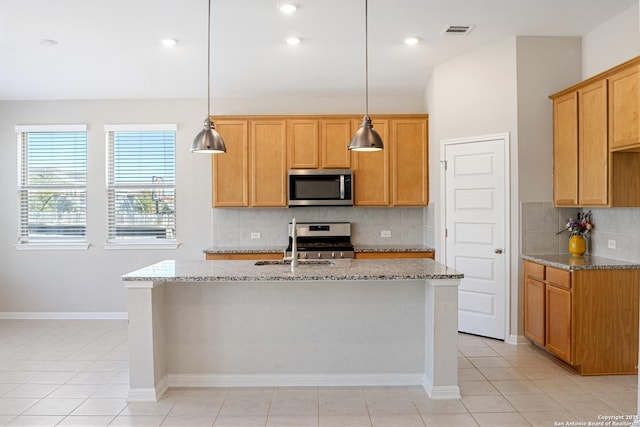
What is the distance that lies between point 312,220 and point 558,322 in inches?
115

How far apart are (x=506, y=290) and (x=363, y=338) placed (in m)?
1.79

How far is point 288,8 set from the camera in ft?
11.2

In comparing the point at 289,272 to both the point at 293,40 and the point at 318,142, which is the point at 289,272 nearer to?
the point at 293,40

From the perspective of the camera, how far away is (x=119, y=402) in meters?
3.03

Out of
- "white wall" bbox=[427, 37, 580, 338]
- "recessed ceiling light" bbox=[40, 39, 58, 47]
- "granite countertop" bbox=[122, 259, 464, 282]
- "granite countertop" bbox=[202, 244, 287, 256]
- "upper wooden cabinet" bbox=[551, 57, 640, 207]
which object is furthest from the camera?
"granite countertop" bbox=[202, 244, 287, 256]

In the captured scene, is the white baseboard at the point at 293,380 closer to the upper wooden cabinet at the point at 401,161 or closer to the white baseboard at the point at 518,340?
the white baseboard at the point at 518,340

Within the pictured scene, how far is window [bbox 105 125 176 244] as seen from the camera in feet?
18.4

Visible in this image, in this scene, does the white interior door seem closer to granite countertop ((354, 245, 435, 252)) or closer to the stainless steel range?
granite countertop ((354, 245, 435, 252))

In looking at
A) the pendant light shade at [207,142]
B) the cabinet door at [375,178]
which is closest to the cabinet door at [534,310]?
the cabinet door at [375,178]

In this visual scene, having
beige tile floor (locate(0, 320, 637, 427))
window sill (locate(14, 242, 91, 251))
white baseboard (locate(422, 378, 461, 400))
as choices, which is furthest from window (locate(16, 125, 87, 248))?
white baseboard (locate(422, 378, 461, 400))

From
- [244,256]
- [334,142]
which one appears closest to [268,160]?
[334,142]

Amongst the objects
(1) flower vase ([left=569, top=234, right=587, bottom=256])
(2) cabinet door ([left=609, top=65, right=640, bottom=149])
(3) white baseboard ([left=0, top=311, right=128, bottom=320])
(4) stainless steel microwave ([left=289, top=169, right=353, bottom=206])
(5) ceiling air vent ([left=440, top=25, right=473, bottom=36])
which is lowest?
(3) white baseboard ([left=0, top=311, right=128, bottom=320])

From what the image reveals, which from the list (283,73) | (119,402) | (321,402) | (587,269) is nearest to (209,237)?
(283,73)

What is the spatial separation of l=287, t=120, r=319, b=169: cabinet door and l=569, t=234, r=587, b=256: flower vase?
108 inches
